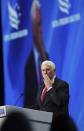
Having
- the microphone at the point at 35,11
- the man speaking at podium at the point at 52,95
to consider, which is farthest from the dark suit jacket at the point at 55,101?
the microphone at the point at 35,11

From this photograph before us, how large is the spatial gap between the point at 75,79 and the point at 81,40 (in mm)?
397

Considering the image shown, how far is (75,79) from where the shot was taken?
4090 mm

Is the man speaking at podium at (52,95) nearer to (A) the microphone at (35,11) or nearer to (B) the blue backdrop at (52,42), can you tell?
(B) the blue backdrop at (52,42)

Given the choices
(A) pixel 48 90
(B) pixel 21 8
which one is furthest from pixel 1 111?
(B) pixel 21 8

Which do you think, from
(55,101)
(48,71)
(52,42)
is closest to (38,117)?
(55,101)

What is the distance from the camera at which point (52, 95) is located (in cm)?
298

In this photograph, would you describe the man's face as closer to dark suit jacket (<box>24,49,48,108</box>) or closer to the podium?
the podium

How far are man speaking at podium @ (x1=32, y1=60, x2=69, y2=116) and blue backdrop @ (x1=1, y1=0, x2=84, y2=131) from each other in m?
0.89

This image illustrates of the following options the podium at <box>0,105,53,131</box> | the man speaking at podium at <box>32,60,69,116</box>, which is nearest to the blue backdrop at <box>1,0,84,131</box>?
the man speaking at podium at <box>32,60,69,116</box>

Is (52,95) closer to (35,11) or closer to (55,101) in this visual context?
(55,101)

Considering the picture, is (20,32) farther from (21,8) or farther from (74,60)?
(74,60)

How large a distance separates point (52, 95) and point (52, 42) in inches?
63.1

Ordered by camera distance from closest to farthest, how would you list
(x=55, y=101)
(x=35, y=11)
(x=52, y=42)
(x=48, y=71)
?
(x=55, y=101)
(x=48, y=71)
(x=52, y=42)
(x=35, y=11)

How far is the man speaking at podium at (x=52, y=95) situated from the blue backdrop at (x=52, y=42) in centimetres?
89
